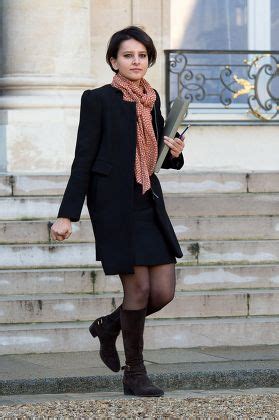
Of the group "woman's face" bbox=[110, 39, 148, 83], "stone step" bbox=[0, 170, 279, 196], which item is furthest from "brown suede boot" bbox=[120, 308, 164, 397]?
"stone step" bbox=[0, 170, 279, 196]

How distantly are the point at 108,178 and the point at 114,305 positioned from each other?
241 centimetres

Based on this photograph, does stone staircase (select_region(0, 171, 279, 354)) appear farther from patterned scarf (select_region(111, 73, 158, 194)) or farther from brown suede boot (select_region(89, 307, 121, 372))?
patterned scarf (select_region(111, 73, 158, 194))

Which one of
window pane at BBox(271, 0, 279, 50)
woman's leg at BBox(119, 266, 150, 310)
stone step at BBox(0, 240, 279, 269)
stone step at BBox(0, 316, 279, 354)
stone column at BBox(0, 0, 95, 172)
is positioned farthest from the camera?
window pane at BBox(271, 0, 279, 50)

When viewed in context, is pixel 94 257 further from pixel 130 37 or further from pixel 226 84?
pixel 226 84

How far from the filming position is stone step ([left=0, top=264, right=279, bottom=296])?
9.17m

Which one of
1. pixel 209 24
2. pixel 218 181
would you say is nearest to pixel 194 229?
pixel 218 181

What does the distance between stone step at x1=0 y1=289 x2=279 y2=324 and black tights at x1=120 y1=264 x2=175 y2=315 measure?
2.08 meters

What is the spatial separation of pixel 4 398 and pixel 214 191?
430 centimetres

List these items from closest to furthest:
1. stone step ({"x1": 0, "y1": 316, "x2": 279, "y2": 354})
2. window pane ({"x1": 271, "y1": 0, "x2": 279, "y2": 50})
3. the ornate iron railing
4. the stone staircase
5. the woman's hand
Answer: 1. the woman's hand
2. stone step ({"x1": 0, "y1": 316, "x2": 279, "y2": 354})
3. the stone staircase
4. the ornate iron railing
5. window pane ({"x1": 271, "y1": 0, "x2": 279, "y2": 50})

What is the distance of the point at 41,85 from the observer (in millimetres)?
11539

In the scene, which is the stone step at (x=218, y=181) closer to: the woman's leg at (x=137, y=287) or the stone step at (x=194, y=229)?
the stone step at (x=194, y=229)

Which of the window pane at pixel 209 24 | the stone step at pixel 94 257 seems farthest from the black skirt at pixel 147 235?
the window pane at pixel 209 24

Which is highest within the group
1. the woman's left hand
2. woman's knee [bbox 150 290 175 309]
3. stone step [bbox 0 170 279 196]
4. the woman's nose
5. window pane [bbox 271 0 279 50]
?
window pane [bbox 271 0 279 50]

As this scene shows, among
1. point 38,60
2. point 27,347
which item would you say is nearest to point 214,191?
point 38,60
